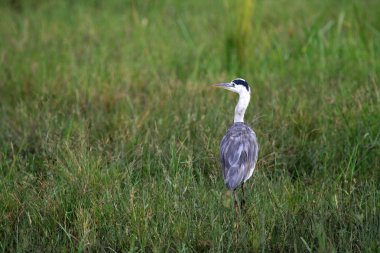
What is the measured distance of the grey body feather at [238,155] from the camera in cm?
371

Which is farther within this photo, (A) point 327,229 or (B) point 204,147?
(B) point 204,147

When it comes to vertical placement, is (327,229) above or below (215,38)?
below

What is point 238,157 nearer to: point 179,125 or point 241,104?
point 241,104

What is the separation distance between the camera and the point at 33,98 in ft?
19.5

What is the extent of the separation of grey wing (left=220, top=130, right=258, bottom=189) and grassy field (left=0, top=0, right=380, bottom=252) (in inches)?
5.6

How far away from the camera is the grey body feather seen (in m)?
3.71

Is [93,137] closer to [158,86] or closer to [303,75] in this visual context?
[158,86]

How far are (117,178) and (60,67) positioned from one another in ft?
8.64

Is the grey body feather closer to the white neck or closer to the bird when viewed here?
the bird

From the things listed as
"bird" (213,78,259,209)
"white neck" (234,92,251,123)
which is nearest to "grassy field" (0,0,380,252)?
"bird" (213,78,259,209)

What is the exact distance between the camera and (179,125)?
5.00m

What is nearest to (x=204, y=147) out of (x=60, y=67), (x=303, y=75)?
(x=303, y=75)

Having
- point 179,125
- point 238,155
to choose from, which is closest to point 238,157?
point 238,155

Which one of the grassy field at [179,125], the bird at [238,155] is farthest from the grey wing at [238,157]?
the grassy field at [179,125]
